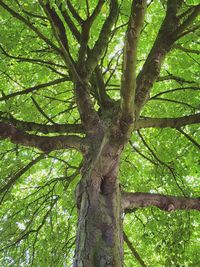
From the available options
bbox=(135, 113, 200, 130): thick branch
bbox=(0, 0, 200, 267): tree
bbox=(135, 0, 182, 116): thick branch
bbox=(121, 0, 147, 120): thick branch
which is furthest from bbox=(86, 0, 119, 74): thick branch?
bbox=(121, 0, 147, 120): thick branch

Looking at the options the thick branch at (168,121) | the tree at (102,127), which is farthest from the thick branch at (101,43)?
the thick branch at (168,121)

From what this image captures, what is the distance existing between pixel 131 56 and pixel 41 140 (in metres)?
1.35

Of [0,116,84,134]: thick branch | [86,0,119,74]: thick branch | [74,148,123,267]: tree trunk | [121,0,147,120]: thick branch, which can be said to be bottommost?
[74,148,123,267]: tree trunk

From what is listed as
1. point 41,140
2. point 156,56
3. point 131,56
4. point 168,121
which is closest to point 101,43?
point 156,56

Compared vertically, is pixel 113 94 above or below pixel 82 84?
above

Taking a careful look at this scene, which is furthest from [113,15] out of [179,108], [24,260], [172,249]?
[24,260]

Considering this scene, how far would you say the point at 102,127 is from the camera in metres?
3.37

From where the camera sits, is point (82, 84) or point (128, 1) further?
point (128, 1)

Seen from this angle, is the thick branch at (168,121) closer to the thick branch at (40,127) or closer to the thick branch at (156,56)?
the thick branch at (156,56)

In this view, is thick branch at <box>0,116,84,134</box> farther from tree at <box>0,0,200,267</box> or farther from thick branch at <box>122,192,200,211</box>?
thick branch at <box>122,192,200,211</box>

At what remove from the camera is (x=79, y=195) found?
284 centimetres

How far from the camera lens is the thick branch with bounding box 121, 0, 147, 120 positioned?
6.32 feet

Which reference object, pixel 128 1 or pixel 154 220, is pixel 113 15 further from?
pixel 154 220

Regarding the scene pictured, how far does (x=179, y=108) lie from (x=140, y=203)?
248cm
